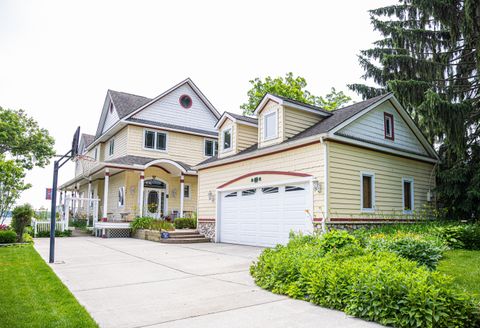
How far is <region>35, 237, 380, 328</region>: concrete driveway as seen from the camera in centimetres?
468

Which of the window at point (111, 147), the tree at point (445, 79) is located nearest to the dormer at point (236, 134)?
the tree at point (445, 79)

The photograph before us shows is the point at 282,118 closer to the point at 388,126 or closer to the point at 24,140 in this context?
the point at 388,126

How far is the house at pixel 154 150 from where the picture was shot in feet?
71.8

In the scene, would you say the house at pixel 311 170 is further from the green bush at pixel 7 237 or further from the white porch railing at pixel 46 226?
the white porch railing at pixel 46 226

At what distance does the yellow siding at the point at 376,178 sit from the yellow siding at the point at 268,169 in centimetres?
43

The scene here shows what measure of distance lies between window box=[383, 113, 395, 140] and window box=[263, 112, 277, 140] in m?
4.44

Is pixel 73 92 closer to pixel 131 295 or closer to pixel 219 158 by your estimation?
pixel 219 158

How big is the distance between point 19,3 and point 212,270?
7.07 metres

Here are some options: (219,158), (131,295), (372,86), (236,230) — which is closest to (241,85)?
(372,86)

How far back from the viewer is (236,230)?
1584cm

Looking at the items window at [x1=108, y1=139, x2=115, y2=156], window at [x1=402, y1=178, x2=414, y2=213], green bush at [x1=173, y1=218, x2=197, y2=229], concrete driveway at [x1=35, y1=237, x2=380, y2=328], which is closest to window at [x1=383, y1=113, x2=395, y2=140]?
window at [x1=402, y1=178, x2=414, y2=213]

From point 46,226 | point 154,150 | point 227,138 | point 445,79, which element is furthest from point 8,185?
point 445,79

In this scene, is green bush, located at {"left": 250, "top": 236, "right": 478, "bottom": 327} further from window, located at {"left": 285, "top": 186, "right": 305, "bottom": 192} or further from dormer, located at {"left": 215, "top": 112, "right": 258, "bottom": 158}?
dormer, located at {"left": 215, "top": 112, "right": 258, "bottom": 158}

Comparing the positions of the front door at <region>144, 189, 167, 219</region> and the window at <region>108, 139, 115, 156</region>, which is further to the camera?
the window at <region>108, 139, 115, 156</region>
